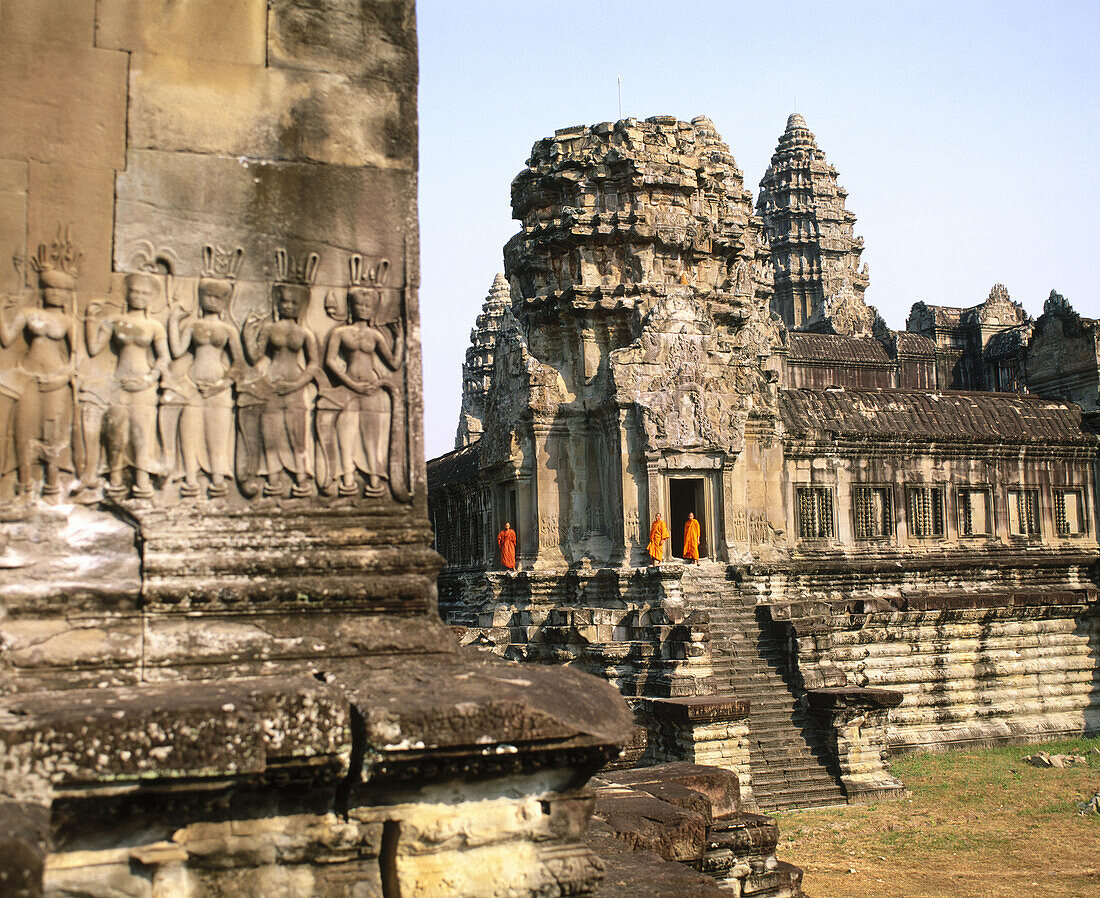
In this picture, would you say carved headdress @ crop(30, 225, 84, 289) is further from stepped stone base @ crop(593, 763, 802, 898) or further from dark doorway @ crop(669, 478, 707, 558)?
dark doorway @ crop(669, 478, 707, 558)

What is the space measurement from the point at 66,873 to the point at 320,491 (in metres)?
1.29

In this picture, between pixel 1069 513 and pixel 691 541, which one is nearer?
pixel 691 541

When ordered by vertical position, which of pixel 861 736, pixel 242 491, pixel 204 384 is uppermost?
pixel 204 384

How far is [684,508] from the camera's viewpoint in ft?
72.7

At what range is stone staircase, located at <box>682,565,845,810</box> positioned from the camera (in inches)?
612

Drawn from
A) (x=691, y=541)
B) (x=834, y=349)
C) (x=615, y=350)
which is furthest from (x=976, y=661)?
(x=834, y=349)

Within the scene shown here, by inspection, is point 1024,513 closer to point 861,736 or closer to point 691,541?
point 691,541

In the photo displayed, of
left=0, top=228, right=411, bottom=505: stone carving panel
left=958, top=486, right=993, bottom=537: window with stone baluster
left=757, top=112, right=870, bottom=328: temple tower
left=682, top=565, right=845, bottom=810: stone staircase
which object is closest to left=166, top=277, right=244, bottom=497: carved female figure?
left=0, top=228, right=411, bottom=505: stone carving panel

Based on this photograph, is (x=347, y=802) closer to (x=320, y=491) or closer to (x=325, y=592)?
(x=325, y=592)

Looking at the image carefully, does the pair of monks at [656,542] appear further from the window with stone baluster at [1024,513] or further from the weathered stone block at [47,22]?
the weathered stone block at [47,22]

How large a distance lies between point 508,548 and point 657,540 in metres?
2.95

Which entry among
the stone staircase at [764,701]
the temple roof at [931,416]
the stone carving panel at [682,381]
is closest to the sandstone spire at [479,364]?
the temple roof at [931,416]

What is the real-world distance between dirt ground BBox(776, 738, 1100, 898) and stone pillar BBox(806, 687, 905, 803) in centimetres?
34

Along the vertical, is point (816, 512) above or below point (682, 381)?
below
